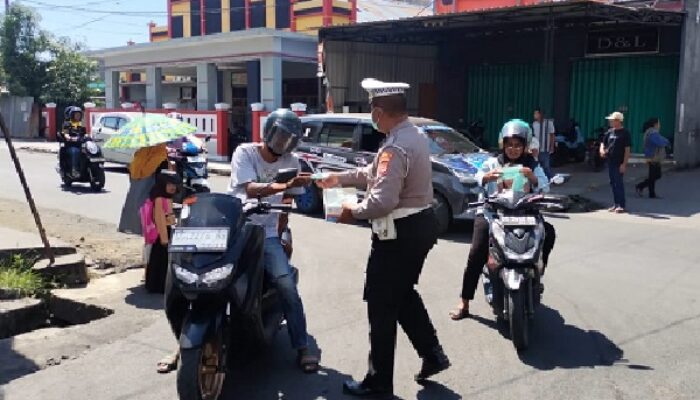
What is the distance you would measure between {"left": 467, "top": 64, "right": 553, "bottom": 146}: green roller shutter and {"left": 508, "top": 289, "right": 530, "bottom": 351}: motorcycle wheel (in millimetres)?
16745

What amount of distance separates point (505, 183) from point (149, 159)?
3337mm

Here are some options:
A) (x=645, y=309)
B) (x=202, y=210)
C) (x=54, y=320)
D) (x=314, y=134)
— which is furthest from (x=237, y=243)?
(x=314, y=134)

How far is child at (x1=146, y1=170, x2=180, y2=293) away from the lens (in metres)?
6.36

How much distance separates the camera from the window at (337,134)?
11.2m

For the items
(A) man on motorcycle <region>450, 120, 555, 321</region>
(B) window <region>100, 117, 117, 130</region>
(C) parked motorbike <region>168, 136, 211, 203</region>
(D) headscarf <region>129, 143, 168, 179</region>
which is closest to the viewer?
(A) man on motorcycle <region>450, 120, 555, 321</region>

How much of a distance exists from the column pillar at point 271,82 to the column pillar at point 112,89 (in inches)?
397

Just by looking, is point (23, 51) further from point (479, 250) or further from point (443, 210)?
point (479, 250)

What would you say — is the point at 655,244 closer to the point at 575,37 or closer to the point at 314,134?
the point at 314,134

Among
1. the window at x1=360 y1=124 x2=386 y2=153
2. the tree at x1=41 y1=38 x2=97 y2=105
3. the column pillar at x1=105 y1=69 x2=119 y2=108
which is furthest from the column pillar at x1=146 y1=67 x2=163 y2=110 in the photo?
the window at x1=360 y1=124 x2=386 y2=153

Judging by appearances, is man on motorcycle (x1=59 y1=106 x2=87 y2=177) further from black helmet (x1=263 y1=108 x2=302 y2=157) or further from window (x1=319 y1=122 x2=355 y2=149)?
black helmet (x1=263 y1=108 x2=302 y2=157)

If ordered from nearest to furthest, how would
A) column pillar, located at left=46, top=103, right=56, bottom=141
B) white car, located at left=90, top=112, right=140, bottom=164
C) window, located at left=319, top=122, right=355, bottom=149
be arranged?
window, located at left=319, top=122, right=355, bottom=149
white car, located at left=90, top=112, right=140, bottom=164
column pillar, located at left=46, top=103, right=56, bottom=141

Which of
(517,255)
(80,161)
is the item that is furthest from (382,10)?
(517,255)

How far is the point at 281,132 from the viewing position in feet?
15.4

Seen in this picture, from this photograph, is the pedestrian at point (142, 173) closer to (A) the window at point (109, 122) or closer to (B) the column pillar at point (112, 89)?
(A) the window at point (109, 122)
